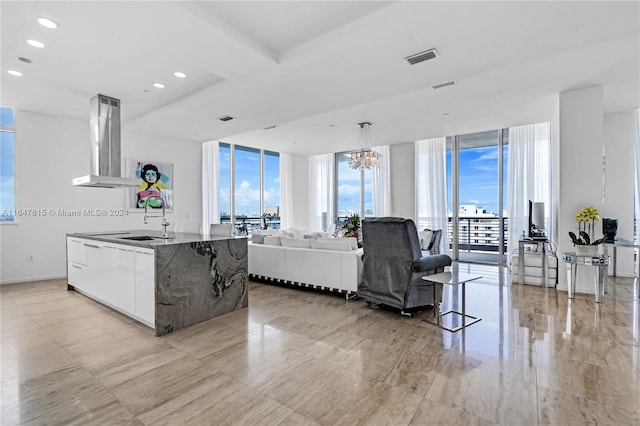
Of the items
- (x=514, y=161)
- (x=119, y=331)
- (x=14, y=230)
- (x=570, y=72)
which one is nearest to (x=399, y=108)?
(x=570, y=72)

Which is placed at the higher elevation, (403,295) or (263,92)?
(263,92)

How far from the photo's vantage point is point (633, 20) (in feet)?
9.09

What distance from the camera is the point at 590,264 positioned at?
422 cm

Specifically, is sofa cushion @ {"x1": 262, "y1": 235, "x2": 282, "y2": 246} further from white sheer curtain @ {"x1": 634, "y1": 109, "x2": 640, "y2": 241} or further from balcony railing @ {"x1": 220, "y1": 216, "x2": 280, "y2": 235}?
white sheer curtain @ {"x1": 634, "y1": 109, "x2": 640, "y2": 241}

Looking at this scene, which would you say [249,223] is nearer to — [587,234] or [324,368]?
[324,368]

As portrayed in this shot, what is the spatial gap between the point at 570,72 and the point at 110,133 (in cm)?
672

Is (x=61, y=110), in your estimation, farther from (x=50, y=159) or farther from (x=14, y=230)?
(x=14, y=230)

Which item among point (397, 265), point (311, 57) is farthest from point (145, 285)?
point (311, 57)

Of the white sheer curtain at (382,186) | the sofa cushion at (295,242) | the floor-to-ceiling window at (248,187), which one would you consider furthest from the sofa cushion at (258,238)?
the white sheer curtain at (382,186)

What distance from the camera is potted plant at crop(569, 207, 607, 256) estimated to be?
4332 mm

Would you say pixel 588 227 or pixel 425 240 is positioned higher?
pixel 588 227

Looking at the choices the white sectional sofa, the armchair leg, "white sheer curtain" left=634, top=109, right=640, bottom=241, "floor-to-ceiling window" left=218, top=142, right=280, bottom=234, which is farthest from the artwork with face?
"white sheer curtain" left=634, top=109, right=640, bottom=241

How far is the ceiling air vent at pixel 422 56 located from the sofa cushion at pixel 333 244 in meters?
2.45

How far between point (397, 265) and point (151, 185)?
583 cm
